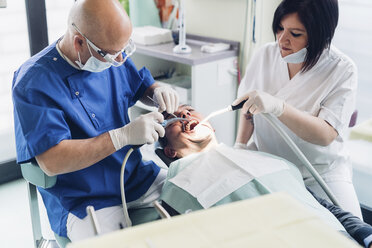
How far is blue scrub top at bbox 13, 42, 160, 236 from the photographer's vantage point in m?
1.26

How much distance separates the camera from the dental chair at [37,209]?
130 centimetres

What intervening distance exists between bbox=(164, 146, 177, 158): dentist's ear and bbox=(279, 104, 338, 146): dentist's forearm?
502 millimetres

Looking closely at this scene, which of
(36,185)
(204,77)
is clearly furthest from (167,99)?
(204,77)

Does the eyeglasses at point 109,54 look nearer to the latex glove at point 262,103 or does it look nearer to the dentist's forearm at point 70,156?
the dentist's forearm at point 70,156

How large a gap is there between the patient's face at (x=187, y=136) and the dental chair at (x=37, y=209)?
339mm

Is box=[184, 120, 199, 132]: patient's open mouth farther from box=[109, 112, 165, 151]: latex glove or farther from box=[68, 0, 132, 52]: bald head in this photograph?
box=[68, 0, 132, 52]: bald head

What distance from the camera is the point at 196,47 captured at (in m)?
2.85

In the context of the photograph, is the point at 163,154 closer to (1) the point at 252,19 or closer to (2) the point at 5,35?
(1) the point at 252,19

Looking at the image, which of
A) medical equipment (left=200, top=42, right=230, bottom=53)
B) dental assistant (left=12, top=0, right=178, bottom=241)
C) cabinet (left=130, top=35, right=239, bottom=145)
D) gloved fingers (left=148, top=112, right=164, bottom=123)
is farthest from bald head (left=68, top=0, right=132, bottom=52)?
medical equipment (left=200, top=42, right=230, bottom=53)

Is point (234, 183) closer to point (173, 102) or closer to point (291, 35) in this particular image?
point (173, 102)

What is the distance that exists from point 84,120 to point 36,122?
0.19m

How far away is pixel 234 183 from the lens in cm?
130

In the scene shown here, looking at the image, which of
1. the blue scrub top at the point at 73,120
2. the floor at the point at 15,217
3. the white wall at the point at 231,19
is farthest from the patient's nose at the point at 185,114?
the floor at the point at 15,217

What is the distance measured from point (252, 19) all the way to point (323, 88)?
117 centimetres
